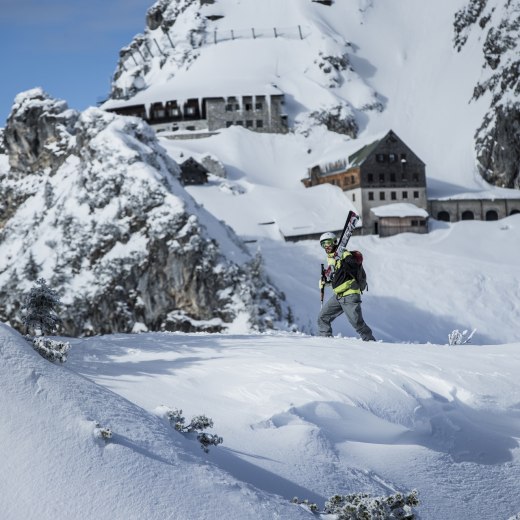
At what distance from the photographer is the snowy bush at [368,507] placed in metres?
5.14

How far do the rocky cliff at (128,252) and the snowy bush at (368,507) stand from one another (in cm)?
3359

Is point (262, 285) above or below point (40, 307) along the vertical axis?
below

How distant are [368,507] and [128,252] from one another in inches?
1569

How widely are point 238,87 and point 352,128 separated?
1605 centimetres

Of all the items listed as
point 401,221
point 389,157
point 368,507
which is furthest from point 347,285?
point 389,157

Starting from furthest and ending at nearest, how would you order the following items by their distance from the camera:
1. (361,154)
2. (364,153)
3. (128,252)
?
(361,154) < (364,153) < (128,252)

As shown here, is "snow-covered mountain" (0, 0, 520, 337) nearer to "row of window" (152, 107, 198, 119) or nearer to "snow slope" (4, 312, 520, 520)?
"row of window" (152, 107, 198, 119)

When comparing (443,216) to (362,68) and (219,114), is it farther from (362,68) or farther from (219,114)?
(362,68)

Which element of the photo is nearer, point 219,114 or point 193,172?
point 193,172

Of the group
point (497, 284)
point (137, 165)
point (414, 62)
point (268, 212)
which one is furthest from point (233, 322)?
point (414, 62)

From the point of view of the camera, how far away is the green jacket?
1293 centimetres

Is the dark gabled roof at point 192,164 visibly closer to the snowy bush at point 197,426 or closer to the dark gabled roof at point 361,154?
the dark gabled roof at point 361,154

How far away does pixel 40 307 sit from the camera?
12.9 meters

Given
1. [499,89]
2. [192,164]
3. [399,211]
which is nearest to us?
[399,211]
